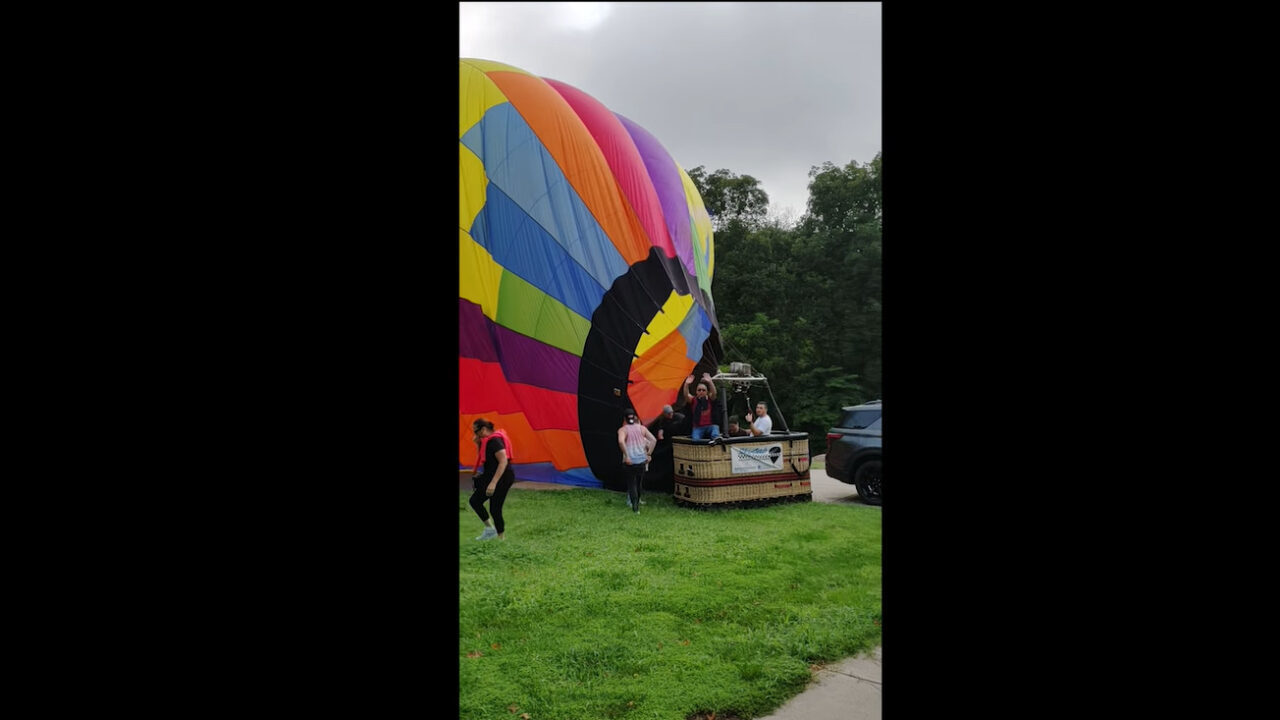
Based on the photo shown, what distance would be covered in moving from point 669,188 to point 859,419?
3.56m

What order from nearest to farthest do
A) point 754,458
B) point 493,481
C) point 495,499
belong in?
point 495,499 < point 493,481 < point 754,458

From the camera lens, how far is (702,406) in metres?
7.95

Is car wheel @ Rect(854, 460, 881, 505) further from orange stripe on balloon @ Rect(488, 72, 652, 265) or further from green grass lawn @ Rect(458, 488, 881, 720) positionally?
orange stripe on balloon @ Rect(488, 72, 652, 265)

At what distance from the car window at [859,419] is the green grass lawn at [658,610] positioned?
1305 mm

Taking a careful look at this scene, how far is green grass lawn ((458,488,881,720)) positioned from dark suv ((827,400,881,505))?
0.95 m

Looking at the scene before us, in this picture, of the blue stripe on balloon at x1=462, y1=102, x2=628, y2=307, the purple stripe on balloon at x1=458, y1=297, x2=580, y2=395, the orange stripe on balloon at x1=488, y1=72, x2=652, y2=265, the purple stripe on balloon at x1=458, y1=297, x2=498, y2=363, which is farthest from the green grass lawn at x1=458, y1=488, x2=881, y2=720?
the orange stripe on balloon at x1=488, y1=72, x2=652, y2=265

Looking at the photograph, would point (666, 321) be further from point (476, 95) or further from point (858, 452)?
point (476, 95)

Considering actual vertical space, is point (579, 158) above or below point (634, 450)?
above

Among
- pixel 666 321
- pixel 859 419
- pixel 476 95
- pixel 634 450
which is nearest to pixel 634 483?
pixel 634 450

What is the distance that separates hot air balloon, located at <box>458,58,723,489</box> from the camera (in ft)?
24.4
